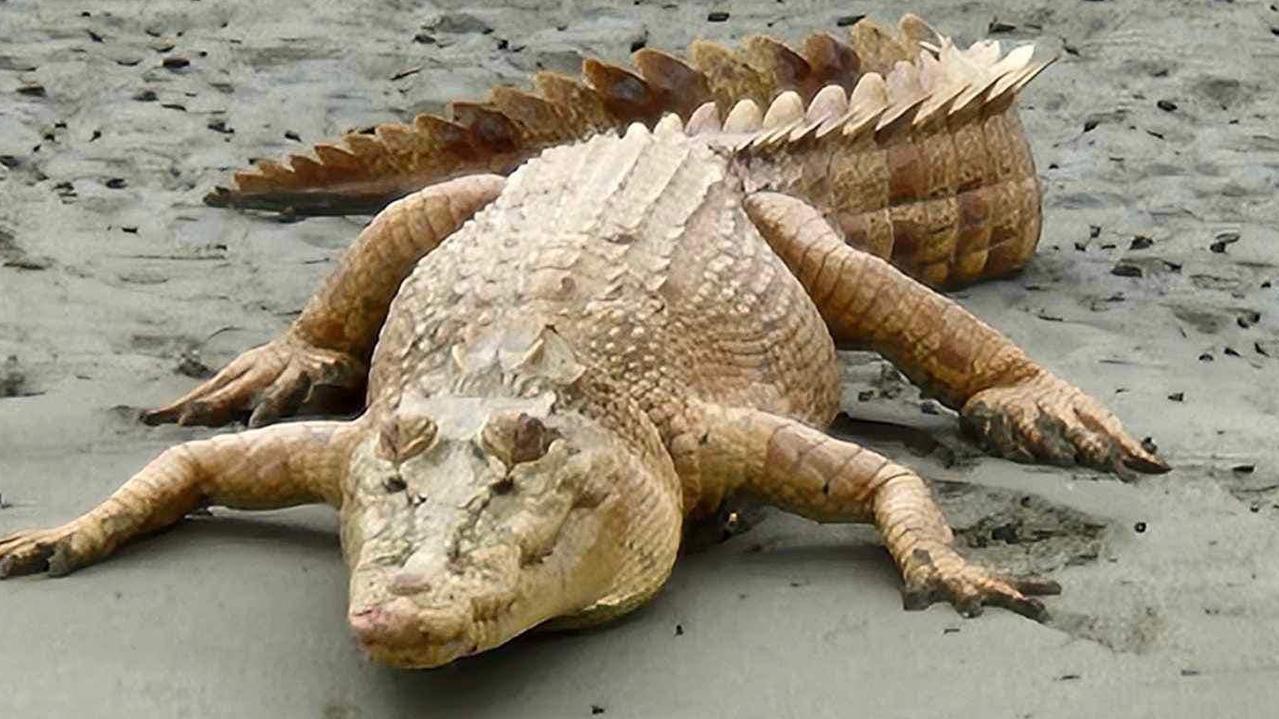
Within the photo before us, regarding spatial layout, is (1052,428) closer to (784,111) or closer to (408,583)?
(784,111)

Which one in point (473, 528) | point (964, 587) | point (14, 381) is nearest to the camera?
point (473, 528)

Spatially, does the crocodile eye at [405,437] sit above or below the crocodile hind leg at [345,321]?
above

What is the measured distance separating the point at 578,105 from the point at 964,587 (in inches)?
105

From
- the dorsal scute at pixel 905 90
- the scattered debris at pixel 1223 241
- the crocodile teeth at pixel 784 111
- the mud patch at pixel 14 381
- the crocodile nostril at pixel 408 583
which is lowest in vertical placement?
the scattered debris at pixel 1223 241

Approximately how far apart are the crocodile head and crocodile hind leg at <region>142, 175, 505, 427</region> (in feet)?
4.33

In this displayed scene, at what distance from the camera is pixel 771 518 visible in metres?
4.41

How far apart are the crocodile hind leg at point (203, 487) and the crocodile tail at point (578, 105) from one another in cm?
209

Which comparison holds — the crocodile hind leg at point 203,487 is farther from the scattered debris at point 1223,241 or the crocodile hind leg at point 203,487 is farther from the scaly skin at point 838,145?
the scattered debris at point 1223,241

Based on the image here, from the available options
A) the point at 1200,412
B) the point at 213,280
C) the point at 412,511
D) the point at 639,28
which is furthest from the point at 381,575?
the point at 639,28

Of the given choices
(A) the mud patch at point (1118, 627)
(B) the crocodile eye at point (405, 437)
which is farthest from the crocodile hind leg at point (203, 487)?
(A) the mud patch at point (1118, 627)

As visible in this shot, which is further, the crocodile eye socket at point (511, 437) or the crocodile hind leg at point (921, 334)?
the crocodile hind leg at point (921, 334)

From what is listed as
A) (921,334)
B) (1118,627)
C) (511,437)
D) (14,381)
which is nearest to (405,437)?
(511,437)

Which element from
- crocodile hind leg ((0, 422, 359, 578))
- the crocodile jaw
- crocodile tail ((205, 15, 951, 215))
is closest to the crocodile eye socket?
the crocodile jaw

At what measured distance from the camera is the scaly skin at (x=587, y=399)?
347 cm
